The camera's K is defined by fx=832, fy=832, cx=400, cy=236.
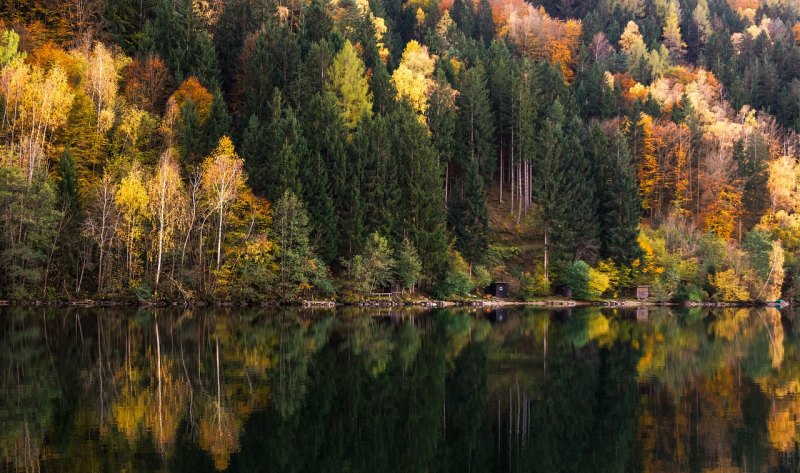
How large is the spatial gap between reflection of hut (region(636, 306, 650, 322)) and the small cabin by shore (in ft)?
46.8

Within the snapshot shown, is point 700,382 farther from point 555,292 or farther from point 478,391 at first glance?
point 555,292

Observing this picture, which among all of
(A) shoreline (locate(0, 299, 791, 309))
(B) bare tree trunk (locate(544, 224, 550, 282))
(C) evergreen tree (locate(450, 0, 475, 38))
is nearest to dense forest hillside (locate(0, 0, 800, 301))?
(B) bare tree trunk (locate(544, 224, 550, 282))

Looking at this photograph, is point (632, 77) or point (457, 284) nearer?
point (457, 284)

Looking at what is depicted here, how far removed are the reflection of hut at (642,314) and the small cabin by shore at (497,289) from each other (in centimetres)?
1427

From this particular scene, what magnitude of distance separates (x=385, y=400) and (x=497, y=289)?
63.4 meters

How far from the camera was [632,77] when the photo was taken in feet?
478

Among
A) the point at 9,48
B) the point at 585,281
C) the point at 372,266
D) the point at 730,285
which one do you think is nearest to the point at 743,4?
the point at 730,285

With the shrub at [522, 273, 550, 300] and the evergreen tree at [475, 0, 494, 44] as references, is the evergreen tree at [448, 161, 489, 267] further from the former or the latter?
the evergreen tree at [475, 0, 494, 44]

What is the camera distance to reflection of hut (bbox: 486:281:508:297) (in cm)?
9072

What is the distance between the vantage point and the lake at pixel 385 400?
2089 cm

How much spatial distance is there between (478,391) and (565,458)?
366 inches

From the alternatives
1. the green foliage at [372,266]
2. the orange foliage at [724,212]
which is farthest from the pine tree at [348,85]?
the orange foliage at [724,212]

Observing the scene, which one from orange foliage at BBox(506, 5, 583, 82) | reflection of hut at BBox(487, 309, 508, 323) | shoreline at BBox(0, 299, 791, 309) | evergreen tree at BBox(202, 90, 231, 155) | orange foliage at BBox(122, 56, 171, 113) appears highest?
orange foliage at BBox(506, 5, 583, 82)

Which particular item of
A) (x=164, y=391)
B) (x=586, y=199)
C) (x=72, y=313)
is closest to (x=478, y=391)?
(x=164, y=391)
